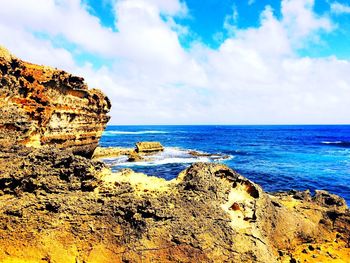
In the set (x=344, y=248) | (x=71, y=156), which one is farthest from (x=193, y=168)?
(x=344, y=248)

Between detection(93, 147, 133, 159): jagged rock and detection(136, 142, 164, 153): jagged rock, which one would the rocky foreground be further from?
detection(136, 142, 164, 153): jagged rock

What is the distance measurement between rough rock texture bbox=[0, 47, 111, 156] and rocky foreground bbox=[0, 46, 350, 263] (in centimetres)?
364

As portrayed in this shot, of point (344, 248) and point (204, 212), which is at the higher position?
point (204, 212)

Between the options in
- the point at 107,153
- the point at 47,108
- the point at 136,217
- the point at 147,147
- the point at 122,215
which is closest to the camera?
the point at 136,217

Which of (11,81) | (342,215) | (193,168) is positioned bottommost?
(342,215)

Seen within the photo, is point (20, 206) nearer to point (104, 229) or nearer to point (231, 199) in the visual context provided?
point (104, 229)

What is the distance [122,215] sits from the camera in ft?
26.3

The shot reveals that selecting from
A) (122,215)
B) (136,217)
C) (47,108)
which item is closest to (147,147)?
(47,108)

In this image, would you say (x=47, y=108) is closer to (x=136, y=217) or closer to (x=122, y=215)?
(x=122, y=215)

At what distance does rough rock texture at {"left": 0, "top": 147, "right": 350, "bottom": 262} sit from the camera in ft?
25.0

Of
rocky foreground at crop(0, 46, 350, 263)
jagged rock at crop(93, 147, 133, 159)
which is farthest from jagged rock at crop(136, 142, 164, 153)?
rocky foreground at crop(0, 46, 350, 263)

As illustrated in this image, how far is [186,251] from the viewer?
7.57 meters

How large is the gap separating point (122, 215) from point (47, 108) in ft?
43.4

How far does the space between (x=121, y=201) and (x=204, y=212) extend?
2401mm
